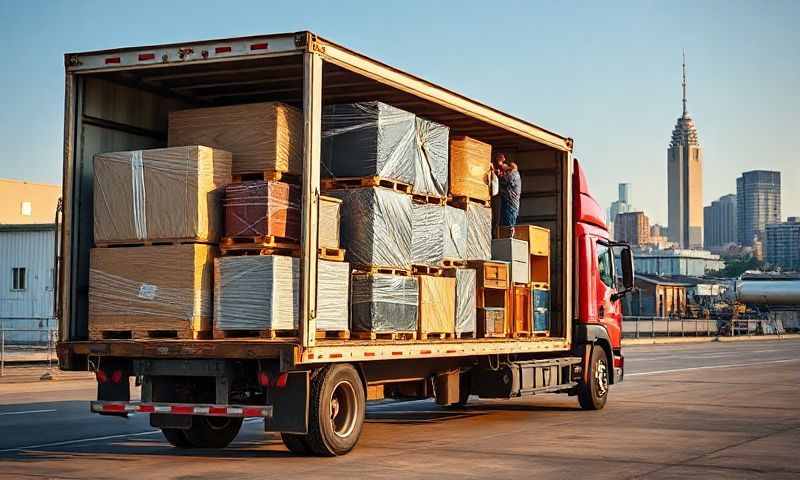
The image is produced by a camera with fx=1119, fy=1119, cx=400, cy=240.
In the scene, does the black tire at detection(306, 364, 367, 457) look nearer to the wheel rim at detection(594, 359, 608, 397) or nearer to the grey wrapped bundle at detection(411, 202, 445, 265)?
the grey wrapped bundle at detection(411, 202, 445, 265)

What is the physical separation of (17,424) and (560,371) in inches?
310

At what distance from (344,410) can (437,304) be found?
2.09 meters

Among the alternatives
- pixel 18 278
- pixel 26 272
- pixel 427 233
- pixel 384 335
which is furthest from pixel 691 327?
pixel 384 335

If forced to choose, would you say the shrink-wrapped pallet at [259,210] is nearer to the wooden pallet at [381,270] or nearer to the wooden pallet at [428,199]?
the wooden pallet at [381,270]

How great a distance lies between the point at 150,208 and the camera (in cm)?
1130

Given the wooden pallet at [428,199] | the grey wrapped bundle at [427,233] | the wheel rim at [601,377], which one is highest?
the wooden pallet at [428,199]

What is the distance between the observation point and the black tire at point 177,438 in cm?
1249

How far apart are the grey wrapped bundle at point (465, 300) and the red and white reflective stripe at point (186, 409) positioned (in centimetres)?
378

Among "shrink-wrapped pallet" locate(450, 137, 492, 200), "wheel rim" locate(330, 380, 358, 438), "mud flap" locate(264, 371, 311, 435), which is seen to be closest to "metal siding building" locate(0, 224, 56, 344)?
"shrink-wrapped pallet" locate(450, 137, 492, 200)

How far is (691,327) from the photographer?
232ft

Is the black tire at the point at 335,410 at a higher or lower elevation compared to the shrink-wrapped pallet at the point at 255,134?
lower

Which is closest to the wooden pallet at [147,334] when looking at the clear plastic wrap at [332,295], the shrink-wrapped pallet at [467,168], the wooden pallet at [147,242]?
the wooden pallet at [147,242]

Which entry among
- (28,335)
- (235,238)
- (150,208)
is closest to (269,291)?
(235,238)

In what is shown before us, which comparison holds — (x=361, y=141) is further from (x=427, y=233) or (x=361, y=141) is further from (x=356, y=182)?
(x=427, y=233)
